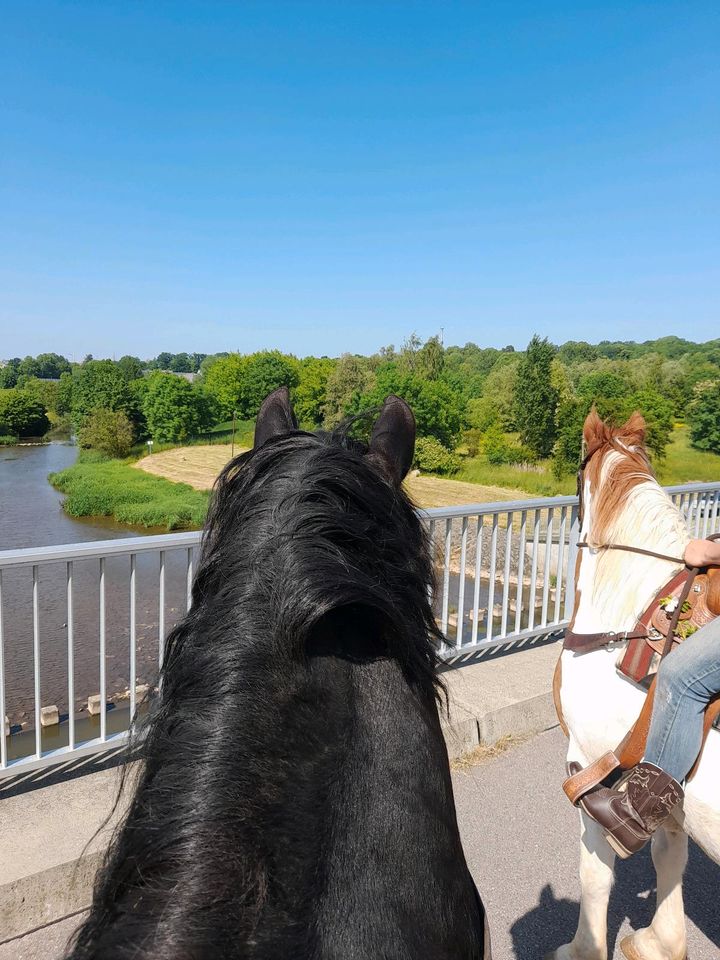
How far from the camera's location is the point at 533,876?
2.74 metres

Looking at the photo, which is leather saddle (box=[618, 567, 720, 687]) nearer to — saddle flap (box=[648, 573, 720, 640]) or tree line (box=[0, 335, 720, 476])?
saddle flap (box=[648, 573, 720, 640])

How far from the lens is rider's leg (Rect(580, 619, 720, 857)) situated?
1885mm

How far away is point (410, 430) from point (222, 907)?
0.86 metres

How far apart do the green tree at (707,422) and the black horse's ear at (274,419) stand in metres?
46.6

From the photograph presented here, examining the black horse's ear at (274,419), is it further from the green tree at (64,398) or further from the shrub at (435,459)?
the green tree at (64,398)

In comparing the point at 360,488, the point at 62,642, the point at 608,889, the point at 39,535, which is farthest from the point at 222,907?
the point at 39,535

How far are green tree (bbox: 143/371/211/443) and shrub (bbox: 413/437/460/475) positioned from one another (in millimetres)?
18758

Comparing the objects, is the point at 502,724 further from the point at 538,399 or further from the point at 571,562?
the point at 538,399

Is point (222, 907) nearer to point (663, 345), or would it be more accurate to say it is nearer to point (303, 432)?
point (303, 432)

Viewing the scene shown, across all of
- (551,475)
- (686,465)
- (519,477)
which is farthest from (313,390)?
(686,465)

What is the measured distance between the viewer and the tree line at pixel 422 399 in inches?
1687

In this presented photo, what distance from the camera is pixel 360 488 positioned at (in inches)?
37.8

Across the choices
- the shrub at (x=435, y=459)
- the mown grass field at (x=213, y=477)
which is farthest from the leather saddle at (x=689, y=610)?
the shrub at (x=435, y=459)

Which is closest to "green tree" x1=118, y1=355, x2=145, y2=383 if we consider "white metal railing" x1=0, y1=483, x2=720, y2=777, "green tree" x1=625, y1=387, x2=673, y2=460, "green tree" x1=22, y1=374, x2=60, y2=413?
"green tree" x1=22, y1=374, x2=60, y2=413
